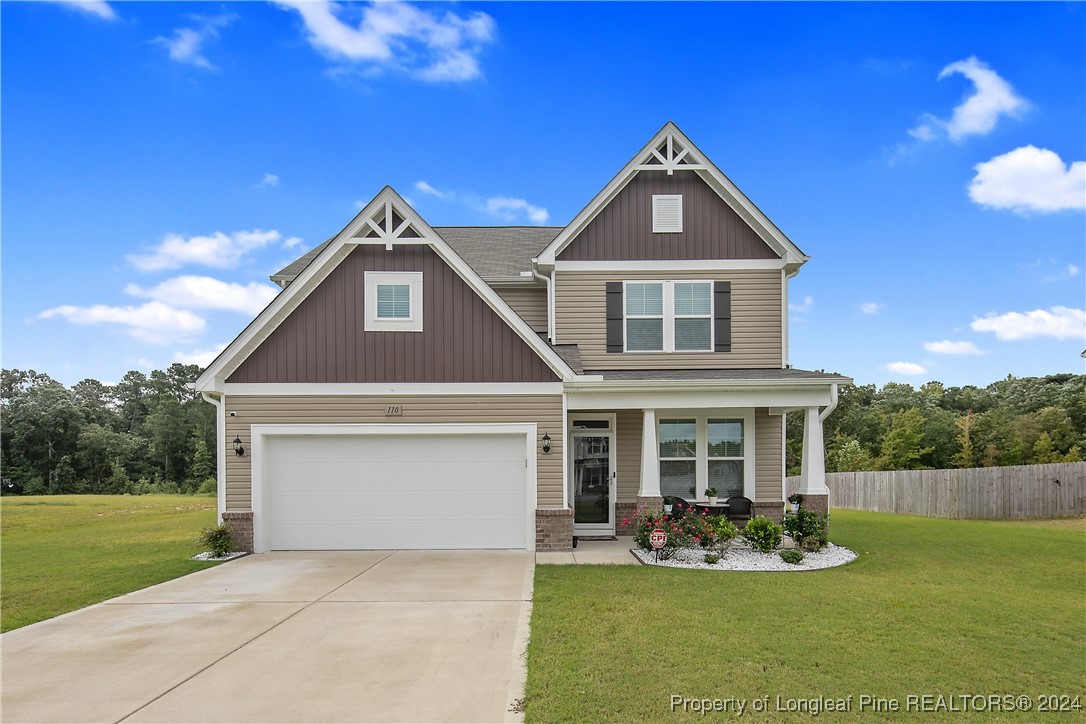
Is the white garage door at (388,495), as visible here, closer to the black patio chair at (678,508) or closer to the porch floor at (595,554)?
the porch floor at (595,554)

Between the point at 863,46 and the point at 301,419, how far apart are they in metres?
15.8

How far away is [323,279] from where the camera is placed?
12.1 meters

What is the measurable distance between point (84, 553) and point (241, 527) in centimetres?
377

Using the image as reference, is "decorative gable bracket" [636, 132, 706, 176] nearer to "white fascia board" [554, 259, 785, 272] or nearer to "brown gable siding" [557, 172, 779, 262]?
"brown gable siding" [557, 172, 779, 262]

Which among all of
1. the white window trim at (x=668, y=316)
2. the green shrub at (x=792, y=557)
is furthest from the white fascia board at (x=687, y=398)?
the green shrub at (x=792, y=557)

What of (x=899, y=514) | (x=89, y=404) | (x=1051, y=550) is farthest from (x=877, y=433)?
(x=89, y=404)

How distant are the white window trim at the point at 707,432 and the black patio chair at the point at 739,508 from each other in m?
0.30

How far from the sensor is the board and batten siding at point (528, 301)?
595 inches

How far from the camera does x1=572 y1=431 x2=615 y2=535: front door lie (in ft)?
45.5

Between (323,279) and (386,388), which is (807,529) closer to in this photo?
(386,388)

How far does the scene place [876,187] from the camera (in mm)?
22078

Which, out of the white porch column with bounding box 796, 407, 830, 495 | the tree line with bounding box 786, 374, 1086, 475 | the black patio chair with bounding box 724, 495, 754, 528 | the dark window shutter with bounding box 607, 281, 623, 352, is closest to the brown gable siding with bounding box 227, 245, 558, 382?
the dark window shutter with bounding box 607, 281, 623, 352

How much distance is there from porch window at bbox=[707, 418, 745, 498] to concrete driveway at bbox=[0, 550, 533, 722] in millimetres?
5859

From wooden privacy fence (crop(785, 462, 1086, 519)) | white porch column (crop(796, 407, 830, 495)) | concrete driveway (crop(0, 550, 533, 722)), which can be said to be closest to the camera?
concrete driveway (crop(0, 550, 533, 722))
